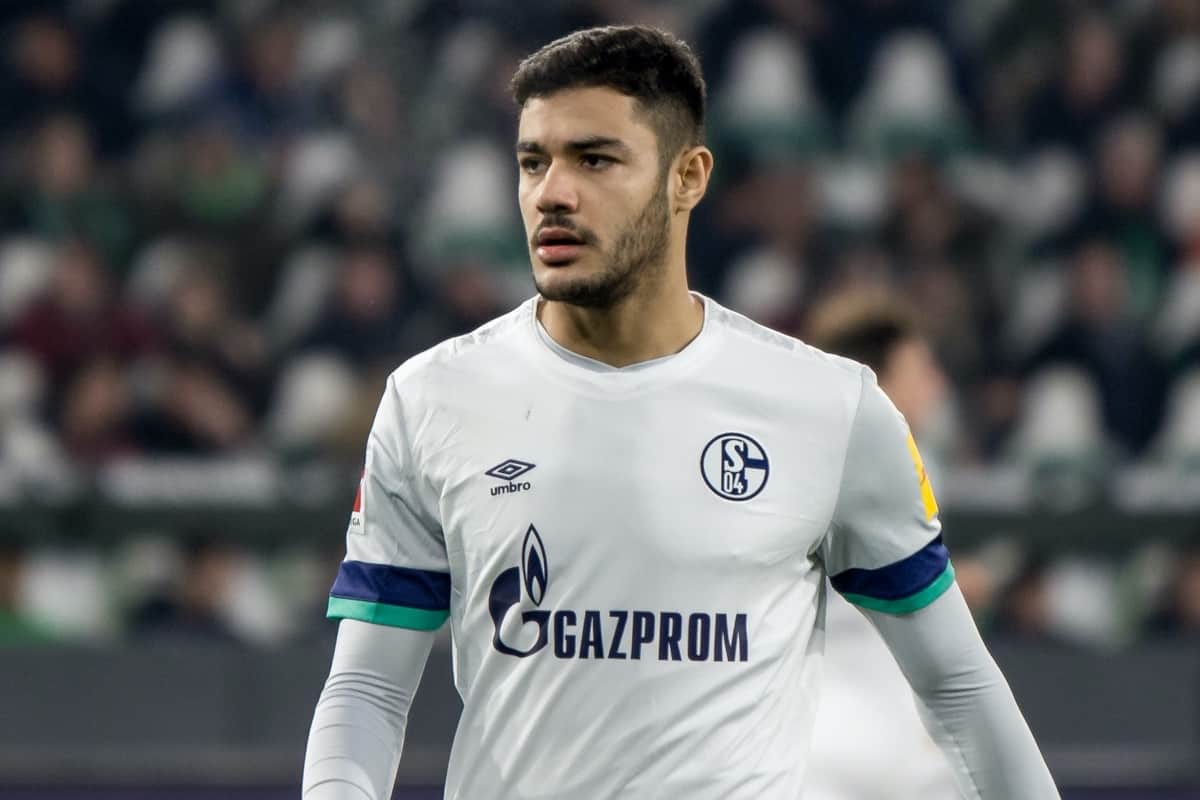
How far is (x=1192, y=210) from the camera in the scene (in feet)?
28.5

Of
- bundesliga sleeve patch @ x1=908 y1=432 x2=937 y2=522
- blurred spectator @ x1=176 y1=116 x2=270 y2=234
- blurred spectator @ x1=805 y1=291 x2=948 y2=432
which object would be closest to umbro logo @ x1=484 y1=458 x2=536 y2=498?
bundesliga sleeve patch @ x1=908 y1=432 x2=937 y2=522

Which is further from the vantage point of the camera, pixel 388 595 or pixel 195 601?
pixel 195 601

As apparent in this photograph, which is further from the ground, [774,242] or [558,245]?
[774,242]

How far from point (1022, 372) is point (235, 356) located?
311 centimetres

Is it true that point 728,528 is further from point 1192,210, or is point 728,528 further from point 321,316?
point 1192,210

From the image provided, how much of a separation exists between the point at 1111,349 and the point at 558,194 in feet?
19.5

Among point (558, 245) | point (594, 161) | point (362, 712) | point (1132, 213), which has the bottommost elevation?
point (362, 712)

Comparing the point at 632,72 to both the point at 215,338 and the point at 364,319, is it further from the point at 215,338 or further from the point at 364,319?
the point at 215,338

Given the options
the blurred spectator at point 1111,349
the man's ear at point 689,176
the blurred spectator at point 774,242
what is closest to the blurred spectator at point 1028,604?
the blurred spectator at point 1111,349

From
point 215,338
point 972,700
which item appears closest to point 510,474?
point 972,700

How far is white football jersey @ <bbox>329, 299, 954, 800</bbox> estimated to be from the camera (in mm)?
2633

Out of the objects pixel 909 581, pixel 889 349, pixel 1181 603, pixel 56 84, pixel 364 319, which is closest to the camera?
pixel 909 581

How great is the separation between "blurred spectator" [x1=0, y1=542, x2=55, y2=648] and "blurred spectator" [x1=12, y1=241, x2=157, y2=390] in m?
0.70

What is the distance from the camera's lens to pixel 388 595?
2699 mm
